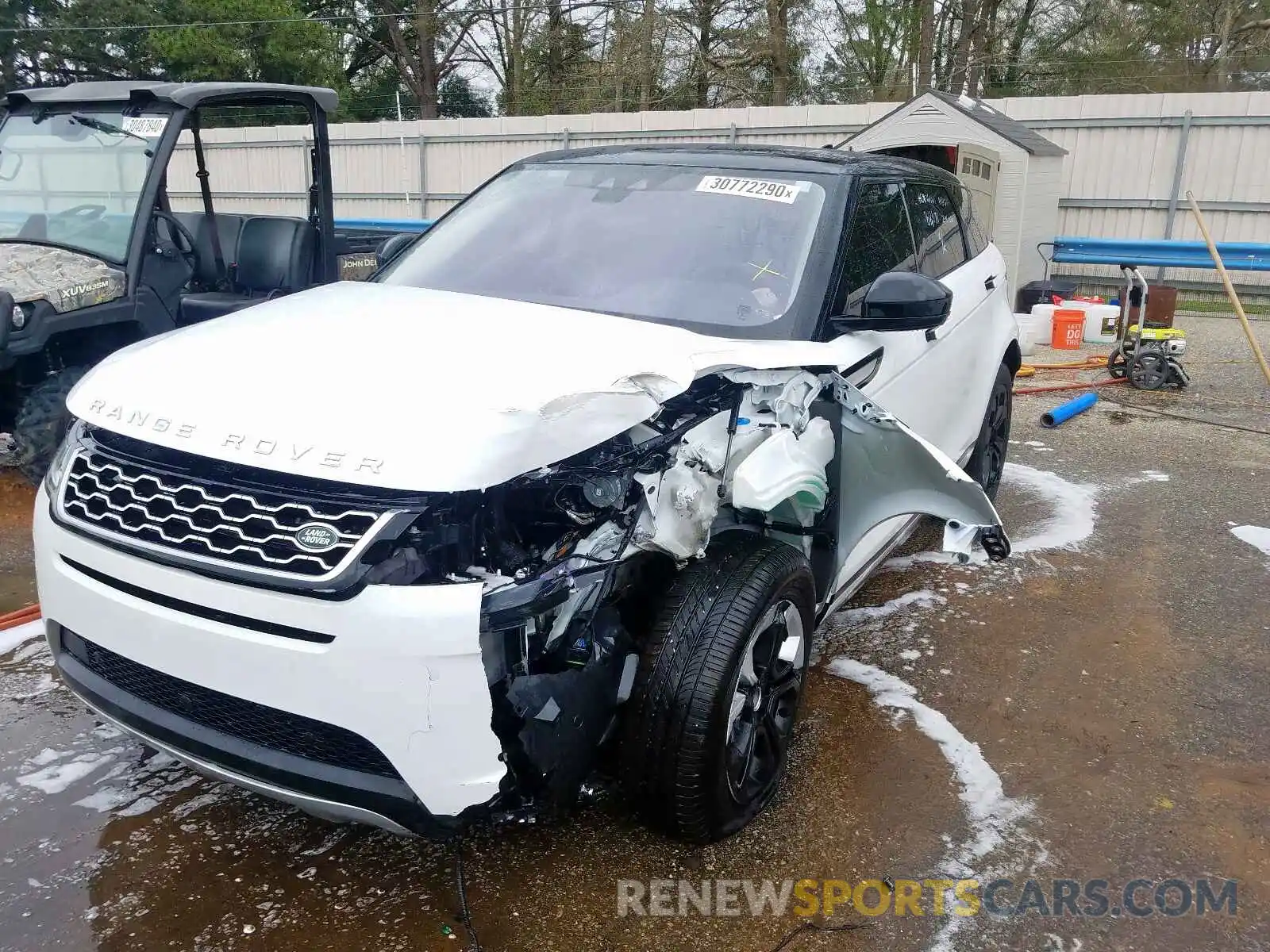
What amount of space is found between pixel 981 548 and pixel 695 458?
1.09 metres

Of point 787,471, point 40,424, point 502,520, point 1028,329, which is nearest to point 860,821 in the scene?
point 787,471

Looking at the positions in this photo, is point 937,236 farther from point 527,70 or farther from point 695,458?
point 527,70

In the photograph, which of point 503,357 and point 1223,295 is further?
point 1223,295

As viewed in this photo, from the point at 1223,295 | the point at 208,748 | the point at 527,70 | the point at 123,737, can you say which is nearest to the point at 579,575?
the point at 208,748

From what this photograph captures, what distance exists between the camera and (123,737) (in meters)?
3.22

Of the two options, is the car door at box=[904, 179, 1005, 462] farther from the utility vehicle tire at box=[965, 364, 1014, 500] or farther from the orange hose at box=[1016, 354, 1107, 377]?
the orange hose at box=[1016, 354, 1107, 377]

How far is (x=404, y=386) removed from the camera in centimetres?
233

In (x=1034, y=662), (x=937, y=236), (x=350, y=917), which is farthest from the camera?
(x=937, y=236)

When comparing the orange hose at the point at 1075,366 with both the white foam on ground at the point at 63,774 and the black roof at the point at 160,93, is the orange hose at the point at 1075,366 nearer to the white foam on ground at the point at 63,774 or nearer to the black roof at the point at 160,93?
the black roof at the point at 160,93

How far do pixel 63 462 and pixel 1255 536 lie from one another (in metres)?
5.34

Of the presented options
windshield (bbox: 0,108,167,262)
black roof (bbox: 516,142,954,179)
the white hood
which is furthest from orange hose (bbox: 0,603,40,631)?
black roof (bbox: 516,142,954,179)

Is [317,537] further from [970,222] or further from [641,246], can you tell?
[970,222]

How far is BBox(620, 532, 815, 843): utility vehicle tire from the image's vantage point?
2.47m

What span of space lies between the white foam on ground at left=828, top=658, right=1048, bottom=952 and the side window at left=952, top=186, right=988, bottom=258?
2430 mm
